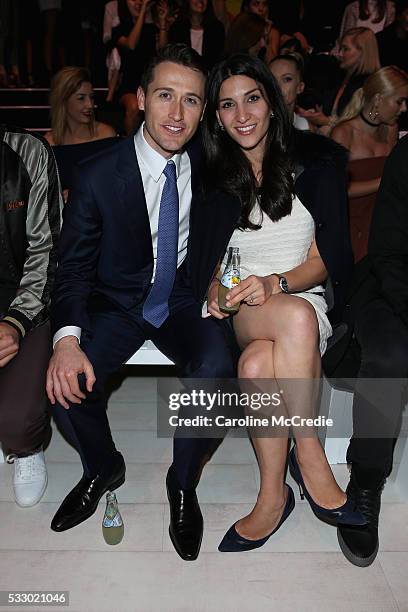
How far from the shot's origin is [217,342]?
2.10 meters

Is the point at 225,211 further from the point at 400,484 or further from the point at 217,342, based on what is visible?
the point at 400,484

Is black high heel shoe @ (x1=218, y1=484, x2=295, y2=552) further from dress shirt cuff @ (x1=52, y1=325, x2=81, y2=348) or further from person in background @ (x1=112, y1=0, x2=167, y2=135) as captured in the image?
person in background @ (x1=112, y1=0, x2=167, y2=135)

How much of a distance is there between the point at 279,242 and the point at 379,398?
0.66 meters

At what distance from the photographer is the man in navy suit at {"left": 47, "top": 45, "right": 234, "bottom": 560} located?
204 centimetres

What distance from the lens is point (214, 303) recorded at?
2139 millimetres

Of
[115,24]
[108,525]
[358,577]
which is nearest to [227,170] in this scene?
[108,525]

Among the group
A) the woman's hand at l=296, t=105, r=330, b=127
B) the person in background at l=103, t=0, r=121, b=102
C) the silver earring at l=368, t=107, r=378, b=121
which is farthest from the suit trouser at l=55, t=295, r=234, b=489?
the person in background at l=103, t=0, r=121, b=102

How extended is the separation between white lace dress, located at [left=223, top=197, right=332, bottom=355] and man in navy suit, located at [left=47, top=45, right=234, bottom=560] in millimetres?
152

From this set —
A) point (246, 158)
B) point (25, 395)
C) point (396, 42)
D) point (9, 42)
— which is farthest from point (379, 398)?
point (9, 42)

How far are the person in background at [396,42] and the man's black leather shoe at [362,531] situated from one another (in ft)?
15.2

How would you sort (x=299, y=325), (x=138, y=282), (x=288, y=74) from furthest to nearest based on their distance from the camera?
(x=288, y=74), (x=138, y=282), (x=299, y=325)

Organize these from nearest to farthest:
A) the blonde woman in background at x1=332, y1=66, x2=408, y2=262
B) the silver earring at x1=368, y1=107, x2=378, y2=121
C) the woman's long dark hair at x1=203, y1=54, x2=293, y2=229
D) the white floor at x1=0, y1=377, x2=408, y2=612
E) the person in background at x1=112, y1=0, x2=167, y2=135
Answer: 1. the white floor at x1=0, y1=377, x2=408, y2=612
2. the woman's long dark hair at x1=203, y1=54, x2=293, y2=229
3. the blonde woman in background at x1=332, y1=66, x2=408, y2=262
4. the silver earring at x1=368, y1=107, x2=378, y2=121
5. the person in background at x1=112, y1=0, x2=167, y2=135

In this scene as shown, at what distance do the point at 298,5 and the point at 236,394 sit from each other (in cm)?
531

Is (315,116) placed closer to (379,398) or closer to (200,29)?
(200,29)
